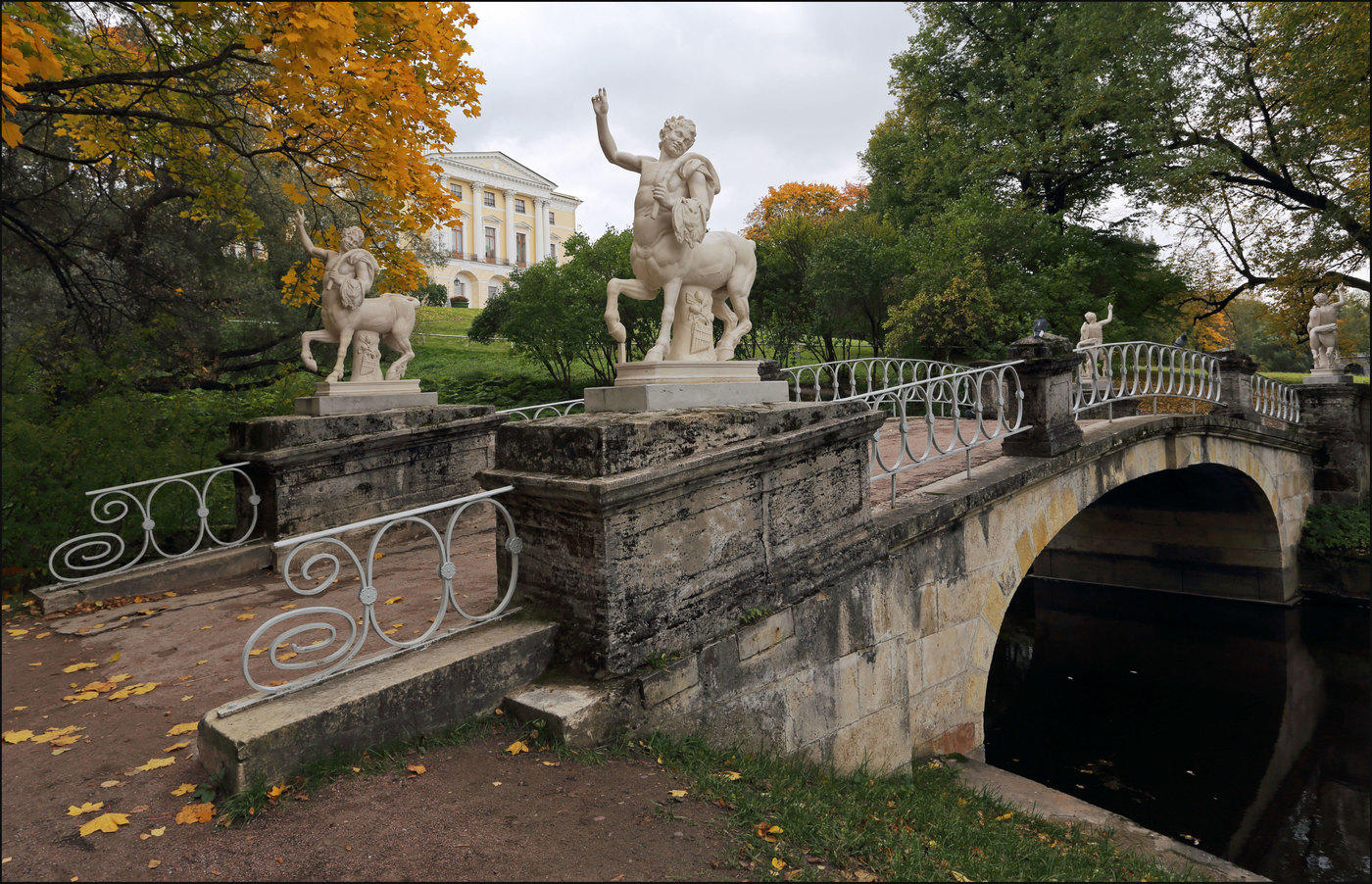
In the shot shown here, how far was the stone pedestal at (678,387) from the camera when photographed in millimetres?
4008

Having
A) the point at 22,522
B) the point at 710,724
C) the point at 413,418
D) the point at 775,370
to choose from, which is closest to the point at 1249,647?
the point at 775,370

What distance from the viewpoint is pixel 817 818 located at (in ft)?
10.3

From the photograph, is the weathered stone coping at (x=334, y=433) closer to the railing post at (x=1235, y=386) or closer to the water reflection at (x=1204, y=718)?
the water reflection at (x=1204, y=718)

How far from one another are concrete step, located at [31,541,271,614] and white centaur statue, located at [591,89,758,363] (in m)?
3.56

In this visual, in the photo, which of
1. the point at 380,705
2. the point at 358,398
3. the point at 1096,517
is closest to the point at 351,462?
the point at 358,398

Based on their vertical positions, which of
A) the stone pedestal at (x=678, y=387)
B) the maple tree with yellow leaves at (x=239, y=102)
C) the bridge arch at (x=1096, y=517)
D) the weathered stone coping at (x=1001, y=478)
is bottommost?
the bridge arch at (x=1096, y=517)

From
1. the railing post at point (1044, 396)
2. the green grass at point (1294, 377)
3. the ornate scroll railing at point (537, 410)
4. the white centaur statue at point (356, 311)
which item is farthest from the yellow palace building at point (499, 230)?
the railing post at point (1044, 396)

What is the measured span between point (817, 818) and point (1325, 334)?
16.9m

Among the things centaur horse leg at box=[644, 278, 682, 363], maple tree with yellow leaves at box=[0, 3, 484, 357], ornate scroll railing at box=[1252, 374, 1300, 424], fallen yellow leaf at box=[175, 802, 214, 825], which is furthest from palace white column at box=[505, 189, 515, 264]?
fallen yellow leaf at box=[175, 802, 214, 825]

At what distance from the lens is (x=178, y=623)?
16.4 feet

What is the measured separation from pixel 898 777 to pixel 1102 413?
10738mm

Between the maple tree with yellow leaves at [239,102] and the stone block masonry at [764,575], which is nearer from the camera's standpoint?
the stone block masonry at [764,575]

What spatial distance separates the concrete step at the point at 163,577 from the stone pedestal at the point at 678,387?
128 inches

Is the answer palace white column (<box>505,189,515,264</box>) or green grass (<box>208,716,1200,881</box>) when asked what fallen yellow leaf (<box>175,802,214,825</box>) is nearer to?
green grass (<box>208,716,1200,881</box>)
